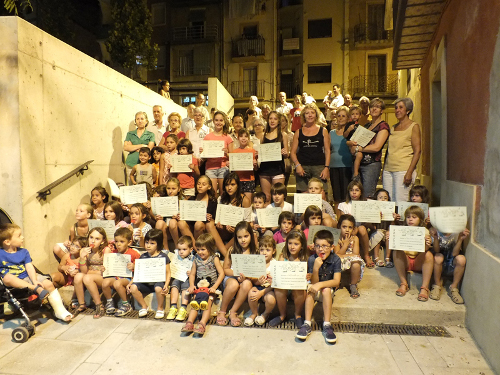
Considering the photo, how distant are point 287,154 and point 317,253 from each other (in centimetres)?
191

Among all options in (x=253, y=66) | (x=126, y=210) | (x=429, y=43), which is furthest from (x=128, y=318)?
(x=253, y=66)

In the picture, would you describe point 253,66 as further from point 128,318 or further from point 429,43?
point 128,318

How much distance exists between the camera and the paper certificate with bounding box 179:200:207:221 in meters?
4.38

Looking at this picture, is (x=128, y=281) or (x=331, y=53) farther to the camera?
(x=331, y=53)

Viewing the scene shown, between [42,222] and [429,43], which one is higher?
[429,43]

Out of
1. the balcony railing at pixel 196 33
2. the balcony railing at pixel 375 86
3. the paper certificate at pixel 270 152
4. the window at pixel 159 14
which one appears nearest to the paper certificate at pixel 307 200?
the paper certificate at pixel 270 152

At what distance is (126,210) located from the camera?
5012mm

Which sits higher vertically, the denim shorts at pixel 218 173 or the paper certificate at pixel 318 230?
the denim shorts at pixel 218 173

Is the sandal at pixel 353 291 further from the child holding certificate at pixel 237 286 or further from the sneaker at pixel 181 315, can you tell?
the sneaker at pixel 181 315

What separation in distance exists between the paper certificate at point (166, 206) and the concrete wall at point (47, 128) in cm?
143

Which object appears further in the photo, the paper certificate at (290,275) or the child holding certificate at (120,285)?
the child holding certificate at (120,285)

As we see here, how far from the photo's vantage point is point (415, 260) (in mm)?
3877

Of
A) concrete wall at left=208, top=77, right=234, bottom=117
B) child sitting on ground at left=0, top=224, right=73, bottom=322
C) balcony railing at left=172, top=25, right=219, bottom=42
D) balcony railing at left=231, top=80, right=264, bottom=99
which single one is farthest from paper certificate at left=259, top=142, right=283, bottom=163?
balcony railing at left=172, top=25, right=219, bottom=42

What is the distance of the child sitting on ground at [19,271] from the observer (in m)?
3.55
